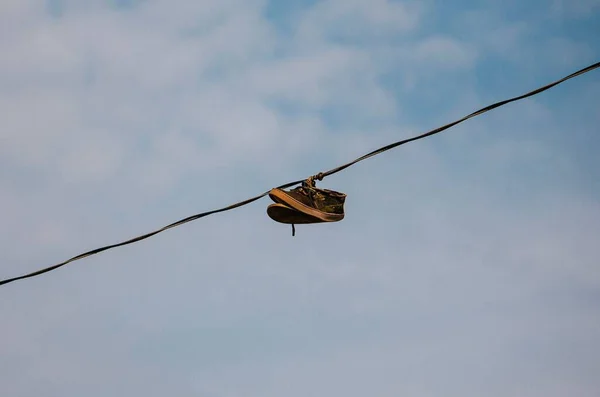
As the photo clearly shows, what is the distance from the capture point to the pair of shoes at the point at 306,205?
7109 millimetres

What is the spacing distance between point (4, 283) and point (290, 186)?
6.68 feet

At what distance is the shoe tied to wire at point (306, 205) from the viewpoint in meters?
7.11

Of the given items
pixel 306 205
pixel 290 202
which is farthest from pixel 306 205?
pixel 290 202

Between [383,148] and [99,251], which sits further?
[99,251]

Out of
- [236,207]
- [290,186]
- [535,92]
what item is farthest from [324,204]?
[535,92]

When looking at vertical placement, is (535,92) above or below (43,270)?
above

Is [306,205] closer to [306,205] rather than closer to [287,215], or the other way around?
[306,205]

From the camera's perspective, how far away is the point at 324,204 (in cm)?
735

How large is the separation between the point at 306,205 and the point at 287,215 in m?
0.18

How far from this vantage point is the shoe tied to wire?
711 cm

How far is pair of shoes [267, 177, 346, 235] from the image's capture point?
7109 mm

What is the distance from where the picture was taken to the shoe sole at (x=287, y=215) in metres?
7.16

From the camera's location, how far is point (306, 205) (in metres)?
7.18

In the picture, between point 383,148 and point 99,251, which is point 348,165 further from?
point 99,251
